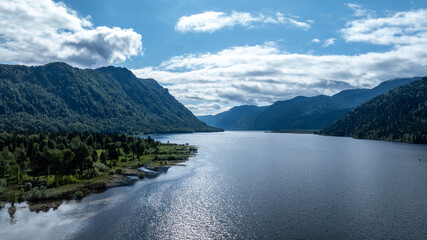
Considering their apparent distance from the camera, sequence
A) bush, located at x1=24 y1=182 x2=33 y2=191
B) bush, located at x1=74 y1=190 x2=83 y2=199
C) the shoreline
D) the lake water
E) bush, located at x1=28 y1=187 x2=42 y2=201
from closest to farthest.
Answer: the lake water < the shoreline < bush, located at x1=28 y1=187 x2=42 y2=201 < bush, located at x1=74 y1=190 x2=83 y2=199 < bush, located at x1=24 y1=182 x2=33 y2=191

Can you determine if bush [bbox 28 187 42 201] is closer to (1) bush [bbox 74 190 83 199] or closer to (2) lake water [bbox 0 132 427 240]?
(1) bush [bbox 74 190 83 199]

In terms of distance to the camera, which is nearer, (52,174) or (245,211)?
(245,211)

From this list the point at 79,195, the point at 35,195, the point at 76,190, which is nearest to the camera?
the point at 35,195

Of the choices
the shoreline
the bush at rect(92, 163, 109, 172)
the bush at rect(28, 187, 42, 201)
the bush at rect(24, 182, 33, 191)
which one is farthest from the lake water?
the bush at rect(92, 163, 109, 172)

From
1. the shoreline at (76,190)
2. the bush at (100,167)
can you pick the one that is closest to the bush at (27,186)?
the shoreline at (76,190)

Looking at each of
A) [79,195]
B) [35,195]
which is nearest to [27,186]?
[35,195]

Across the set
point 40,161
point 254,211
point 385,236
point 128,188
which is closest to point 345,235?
point 385,236

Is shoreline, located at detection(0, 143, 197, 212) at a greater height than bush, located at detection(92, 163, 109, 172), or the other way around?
bush, located at detection(92, 163, 109, 172)

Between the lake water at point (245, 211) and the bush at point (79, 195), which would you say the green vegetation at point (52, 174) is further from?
the lake water at point (245, 211)

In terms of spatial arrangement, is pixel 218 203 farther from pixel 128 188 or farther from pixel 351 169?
pixel 351 169

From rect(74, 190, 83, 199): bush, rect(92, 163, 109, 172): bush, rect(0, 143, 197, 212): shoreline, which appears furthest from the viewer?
rect(92, 163, 109, 172): bush

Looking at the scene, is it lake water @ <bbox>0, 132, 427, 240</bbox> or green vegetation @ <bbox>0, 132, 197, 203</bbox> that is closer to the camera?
lake water @ <bbox>0, 132, 427, 240</bbox>

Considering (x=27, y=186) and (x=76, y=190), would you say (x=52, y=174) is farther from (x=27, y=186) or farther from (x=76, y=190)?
(x=76, y=190)
